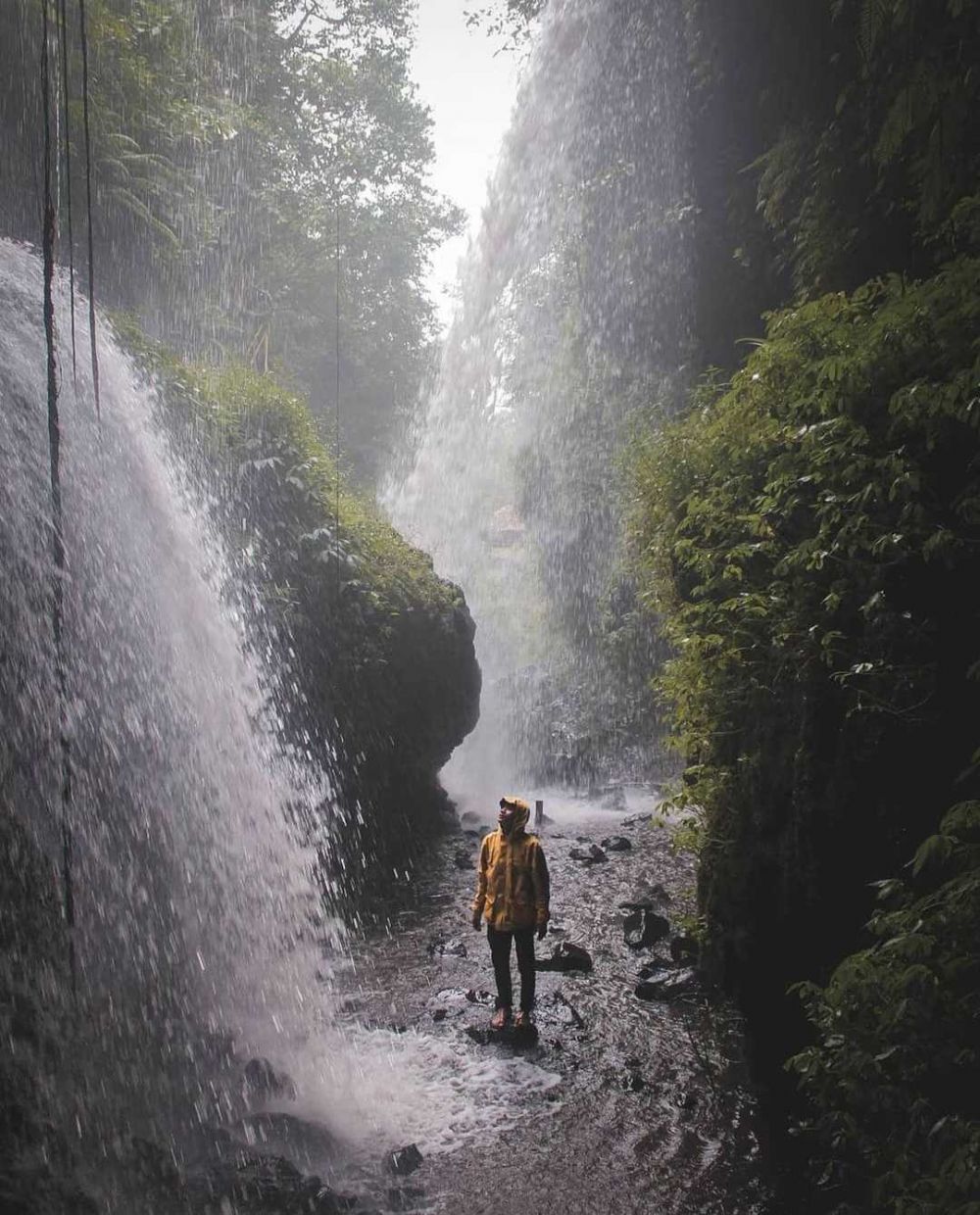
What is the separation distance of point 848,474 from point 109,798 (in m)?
6.39

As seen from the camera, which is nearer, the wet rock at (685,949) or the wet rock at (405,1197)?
the wet rock at (405,1197)

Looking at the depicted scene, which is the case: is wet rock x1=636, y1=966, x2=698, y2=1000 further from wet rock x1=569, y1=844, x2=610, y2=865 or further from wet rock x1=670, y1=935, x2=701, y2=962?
wet rock x1=569, y1=844, x2=610, y2=865

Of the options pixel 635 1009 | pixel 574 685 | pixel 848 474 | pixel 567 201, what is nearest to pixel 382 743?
pixel 635 1009

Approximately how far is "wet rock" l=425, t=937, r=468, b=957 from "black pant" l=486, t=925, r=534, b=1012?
5.65ft

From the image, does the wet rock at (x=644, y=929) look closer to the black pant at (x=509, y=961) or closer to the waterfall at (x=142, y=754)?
the black pant at (x=509, y=961)

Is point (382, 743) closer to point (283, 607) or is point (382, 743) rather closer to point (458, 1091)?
point (283, 607)

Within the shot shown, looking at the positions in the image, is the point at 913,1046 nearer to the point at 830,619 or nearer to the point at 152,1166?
the point at 830,619

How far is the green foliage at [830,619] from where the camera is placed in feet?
15.1

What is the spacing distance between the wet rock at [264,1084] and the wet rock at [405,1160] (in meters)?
1.03

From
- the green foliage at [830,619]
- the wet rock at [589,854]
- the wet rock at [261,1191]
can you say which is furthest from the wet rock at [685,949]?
the wet rock at [261,1191]

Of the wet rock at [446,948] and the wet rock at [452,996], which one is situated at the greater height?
the wet rock at [446,948]

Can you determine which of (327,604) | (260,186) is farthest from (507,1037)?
(260,186)

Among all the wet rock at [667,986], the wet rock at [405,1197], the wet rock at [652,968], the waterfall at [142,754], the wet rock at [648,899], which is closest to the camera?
the wet rock at [405,1197]

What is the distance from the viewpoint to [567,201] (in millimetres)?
18047
